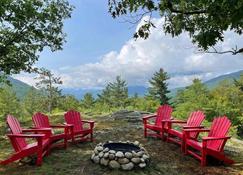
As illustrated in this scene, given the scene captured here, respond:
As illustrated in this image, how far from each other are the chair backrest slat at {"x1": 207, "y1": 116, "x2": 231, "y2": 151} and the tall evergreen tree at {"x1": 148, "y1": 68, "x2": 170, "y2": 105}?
43121 mm

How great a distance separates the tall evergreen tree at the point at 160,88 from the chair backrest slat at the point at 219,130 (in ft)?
141

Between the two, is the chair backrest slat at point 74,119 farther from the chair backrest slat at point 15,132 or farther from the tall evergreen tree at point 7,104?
the tall evergreen tree at point 7,104

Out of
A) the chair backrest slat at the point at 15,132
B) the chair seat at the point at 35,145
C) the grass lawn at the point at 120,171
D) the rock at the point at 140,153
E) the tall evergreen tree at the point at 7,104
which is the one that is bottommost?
the grass lawn at the point at 120,171

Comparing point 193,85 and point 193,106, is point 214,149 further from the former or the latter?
point 193,85

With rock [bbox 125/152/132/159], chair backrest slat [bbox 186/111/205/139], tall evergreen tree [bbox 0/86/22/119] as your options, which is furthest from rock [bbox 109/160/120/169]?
tall evergreen tree [bbox 0/86/22/119]

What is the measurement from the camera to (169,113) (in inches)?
393

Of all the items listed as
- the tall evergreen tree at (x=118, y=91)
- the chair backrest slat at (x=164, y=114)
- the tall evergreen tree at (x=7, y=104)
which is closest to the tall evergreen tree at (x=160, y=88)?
the tall evergreen tree at (x=118, y=91)

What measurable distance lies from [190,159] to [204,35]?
3.09m

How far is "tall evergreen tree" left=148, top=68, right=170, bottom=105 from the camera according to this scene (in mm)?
52081

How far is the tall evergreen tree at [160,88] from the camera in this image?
52081mm

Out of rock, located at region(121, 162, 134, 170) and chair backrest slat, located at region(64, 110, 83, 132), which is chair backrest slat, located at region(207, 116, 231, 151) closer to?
rock, located at region(121, 162, 134, 170)

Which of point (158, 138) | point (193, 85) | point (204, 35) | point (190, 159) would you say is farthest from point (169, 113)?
point (193, 85)

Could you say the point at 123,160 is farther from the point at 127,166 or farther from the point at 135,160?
the point at 135,160

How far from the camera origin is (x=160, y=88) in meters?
52.6
